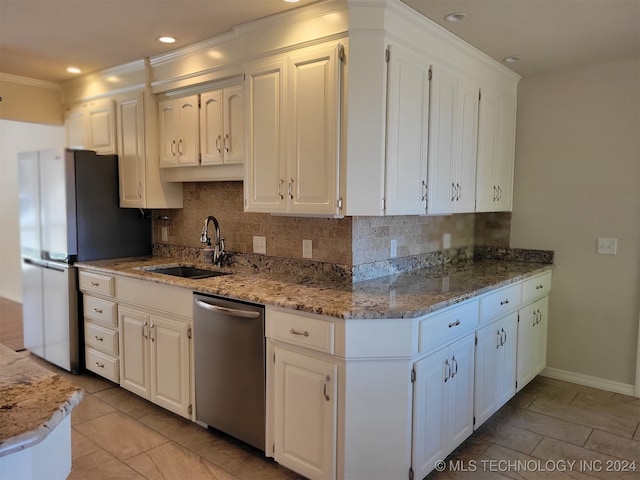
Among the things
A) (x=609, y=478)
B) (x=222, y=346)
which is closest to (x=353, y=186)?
(x=222, y=346)

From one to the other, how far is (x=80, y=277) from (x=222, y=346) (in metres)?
1.63

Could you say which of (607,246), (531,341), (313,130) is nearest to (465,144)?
(313,130)

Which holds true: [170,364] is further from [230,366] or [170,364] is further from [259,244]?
[259,244]

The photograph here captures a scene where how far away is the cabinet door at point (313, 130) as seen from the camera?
96.0 inches

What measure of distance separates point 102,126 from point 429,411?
3.36m

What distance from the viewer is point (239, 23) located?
2.75m

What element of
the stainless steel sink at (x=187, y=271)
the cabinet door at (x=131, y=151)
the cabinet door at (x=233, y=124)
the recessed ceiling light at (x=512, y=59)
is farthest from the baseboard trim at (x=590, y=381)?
the cabinet door at (x=131, y=151)

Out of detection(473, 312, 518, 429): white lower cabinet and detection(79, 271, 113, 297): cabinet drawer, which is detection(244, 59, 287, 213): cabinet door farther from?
detection(473, 312, 518, 429): white lower cabinet

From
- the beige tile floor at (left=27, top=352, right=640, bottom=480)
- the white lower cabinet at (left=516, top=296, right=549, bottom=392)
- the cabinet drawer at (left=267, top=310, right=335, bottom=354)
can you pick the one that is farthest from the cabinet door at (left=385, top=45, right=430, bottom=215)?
the beige tile floor at (left=27, top=352, right=640, bottom=480)

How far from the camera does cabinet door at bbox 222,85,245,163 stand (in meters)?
3.00

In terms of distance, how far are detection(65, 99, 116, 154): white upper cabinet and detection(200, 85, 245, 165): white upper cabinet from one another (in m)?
1.07

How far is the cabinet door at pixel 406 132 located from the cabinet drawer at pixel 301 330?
756 mm

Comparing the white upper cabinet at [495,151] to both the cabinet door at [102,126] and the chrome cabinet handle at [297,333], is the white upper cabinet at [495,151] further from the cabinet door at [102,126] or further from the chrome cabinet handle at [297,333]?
the cabinet door at [102,126]

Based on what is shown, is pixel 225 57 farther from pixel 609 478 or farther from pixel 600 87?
pixel 609 478
